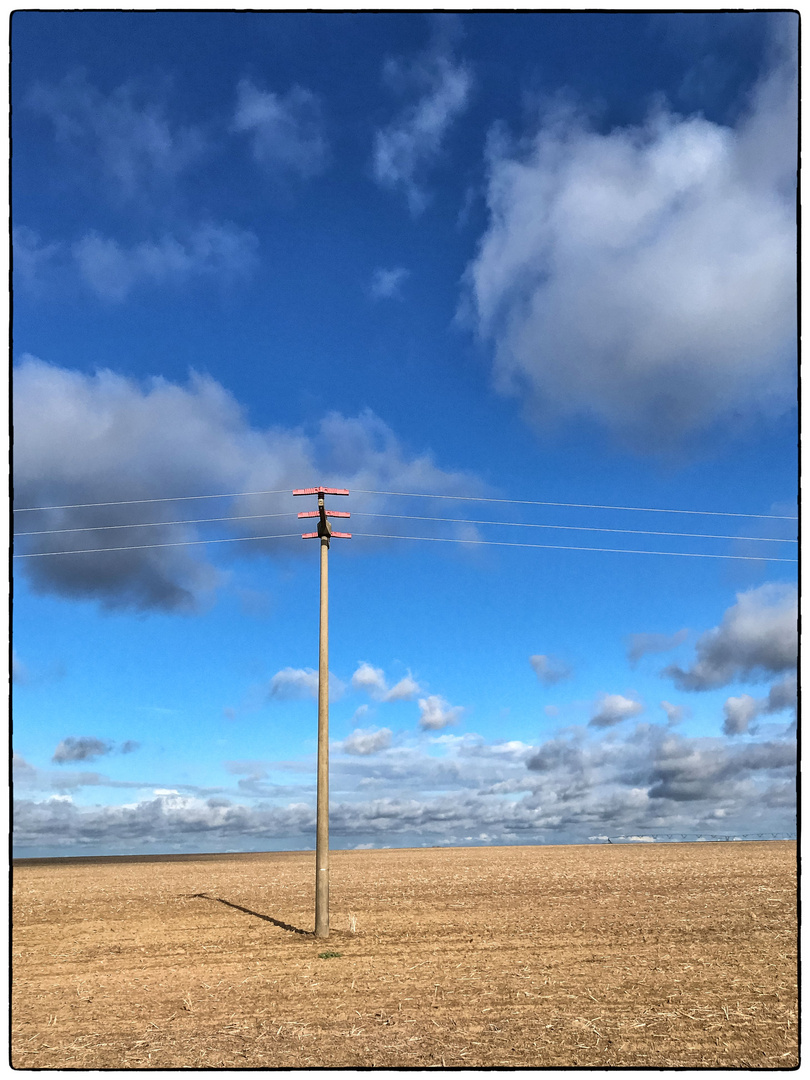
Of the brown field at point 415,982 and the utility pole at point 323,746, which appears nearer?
the brown field at point 415,982

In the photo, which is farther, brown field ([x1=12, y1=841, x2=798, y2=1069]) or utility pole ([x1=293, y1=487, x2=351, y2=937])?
utility pole ([x1=293, y1=487, x2=351, y2=937])

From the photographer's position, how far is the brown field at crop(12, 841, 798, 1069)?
10.7 m

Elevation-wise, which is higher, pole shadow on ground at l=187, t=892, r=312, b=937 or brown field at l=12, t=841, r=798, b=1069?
brown field at l=12, t=841, r=798, b=1069

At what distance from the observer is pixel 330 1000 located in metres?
13.3

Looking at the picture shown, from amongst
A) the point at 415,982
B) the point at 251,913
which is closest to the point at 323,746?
the point at 415,982

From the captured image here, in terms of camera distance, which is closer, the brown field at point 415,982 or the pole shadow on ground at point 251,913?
the brown field at point 415,982

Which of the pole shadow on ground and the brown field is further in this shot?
the pole shadow on ground

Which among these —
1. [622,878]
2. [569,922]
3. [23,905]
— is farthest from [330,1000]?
[622,878]

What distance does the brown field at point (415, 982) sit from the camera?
35.2ft

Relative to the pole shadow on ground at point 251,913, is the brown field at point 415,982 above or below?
above

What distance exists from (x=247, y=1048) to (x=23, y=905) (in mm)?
24022

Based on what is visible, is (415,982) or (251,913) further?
(251,913)

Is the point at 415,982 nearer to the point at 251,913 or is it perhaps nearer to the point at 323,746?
the point at 323,746

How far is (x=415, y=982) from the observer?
14.5 metres
